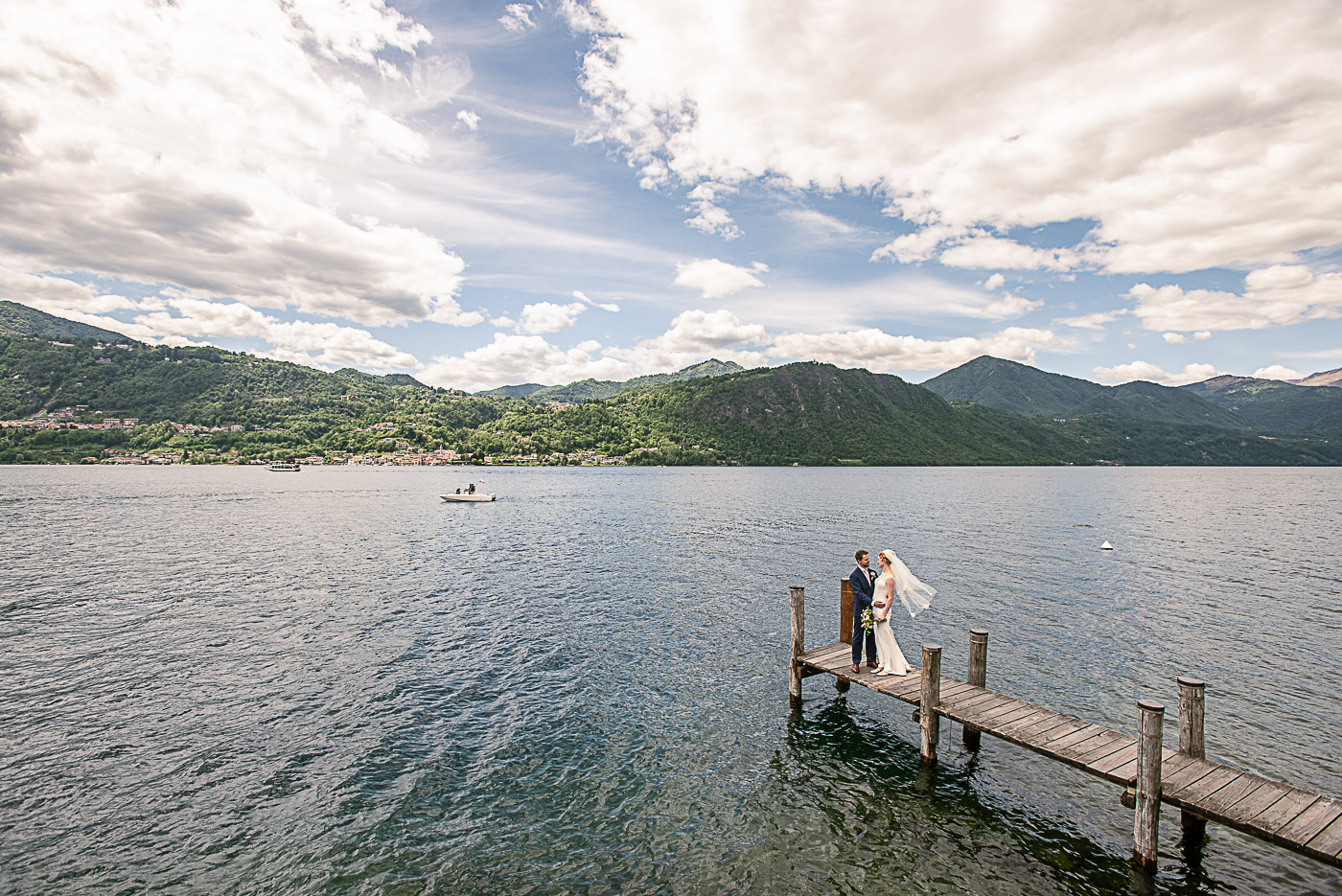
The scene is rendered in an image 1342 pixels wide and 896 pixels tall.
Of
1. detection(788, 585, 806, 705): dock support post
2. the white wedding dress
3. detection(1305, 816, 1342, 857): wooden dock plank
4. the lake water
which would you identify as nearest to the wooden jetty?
detection(1305, 816, 1342, 857): wooden dock plank

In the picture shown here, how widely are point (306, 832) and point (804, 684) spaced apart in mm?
16191

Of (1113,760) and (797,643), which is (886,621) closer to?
(797,643)

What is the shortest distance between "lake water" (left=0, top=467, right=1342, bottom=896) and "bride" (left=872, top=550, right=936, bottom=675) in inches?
Result: 85.2

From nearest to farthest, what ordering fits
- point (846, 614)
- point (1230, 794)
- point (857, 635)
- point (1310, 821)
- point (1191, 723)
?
point (1310, 821)
point (1230, 794)
point (1191, 723)
point (857, 635)
point (846, 614)

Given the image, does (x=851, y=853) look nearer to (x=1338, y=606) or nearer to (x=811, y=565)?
(x=811, y=565)

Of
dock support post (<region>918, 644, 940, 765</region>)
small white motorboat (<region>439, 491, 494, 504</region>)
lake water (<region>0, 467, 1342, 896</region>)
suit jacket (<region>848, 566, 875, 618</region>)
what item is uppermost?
suit jacket (<region>848, 566, 875, 618</region>)

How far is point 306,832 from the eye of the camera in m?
13.3

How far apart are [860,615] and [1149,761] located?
818 centimetres

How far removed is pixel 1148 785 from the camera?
11.7 m

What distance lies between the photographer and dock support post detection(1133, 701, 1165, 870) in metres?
11.3

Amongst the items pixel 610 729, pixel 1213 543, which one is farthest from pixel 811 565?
pixel 1213 543

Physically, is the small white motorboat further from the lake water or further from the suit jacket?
the suit jacket

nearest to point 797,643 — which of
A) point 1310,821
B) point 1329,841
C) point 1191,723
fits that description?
point 1191,723

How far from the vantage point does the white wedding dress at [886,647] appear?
18.2 m
